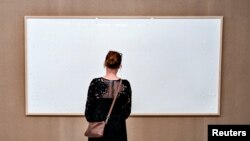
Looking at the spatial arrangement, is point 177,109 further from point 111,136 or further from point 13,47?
point 13,47

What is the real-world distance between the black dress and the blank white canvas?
51cm

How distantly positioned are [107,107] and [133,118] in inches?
25.7

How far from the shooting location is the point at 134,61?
3592 mm

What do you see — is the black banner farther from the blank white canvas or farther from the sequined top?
the sequined top

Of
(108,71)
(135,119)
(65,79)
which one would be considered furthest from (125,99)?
(65,79)

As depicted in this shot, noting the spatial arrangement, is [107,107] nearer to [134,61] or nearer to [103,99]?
[103,99]

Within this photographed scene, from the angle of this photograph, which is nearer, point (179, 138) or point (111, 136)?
point (111, 136)

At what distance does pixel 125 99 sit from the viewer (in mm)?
3137

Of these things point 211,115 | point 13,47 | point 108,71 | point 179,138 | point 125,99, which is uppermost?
point 13,47

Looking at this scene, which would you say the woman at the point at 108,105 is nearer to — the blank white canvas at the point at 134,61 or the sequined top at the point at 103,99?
the sequined top at the point at 103,99

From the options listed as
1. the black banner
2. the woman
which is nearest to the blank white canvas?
the black banner

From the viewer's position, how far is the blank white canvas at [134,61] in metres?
3.57

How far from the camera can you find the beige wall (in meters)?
3.56

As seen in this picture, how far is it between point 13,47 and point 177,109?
1.87 m
